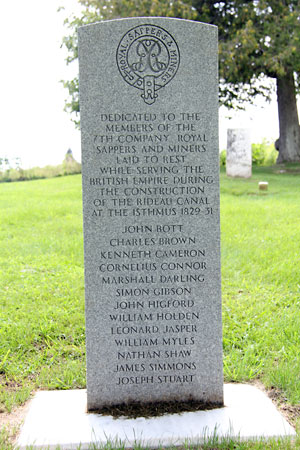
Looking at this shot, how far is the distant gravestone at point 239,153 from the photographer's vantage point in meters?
16.7

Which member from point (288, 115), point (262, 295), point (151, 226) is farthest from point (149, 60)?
point (288, 115)

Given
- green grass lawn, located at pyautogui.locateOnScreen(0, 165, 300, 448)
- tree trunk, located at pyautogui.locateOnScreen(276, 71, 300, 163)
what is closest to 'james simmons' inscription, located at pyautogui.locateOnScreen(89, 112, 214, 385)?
green grass lawn, located at pyautogui.locateOnScreen(0, 165, 300, 448)

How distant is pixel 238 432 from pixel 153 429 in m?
0.51

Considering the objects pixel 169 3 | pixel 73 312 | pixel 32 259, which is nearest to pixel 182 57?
pixel 73 312

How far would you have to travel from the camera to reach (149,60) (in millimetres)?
3162

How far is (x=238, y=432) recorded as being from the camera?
9.81 feet

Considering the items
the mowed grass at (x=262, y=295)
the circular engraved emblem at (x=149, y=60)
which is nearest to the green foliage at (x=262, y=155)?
the mowed grass at (x=262, y=295)

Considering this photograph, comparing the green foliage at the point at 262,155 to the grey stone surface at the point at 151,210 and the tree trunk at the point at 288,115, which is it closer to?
the tree trunk at the point at 288,115

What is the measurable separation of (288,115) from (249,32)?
17.5 ft

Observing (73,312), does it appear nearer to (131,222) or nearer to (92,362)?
(92,362)

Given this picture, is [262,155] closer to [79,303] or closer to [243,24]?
[243,24]

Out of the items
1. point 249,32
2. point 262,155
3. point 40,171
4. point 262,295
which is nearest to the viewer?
point 262,295

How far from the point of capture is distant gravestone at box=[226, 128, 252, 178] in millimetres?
16703

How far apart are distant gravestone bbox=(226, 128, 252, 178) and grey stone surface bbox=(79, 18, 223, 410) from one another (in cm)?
1385
